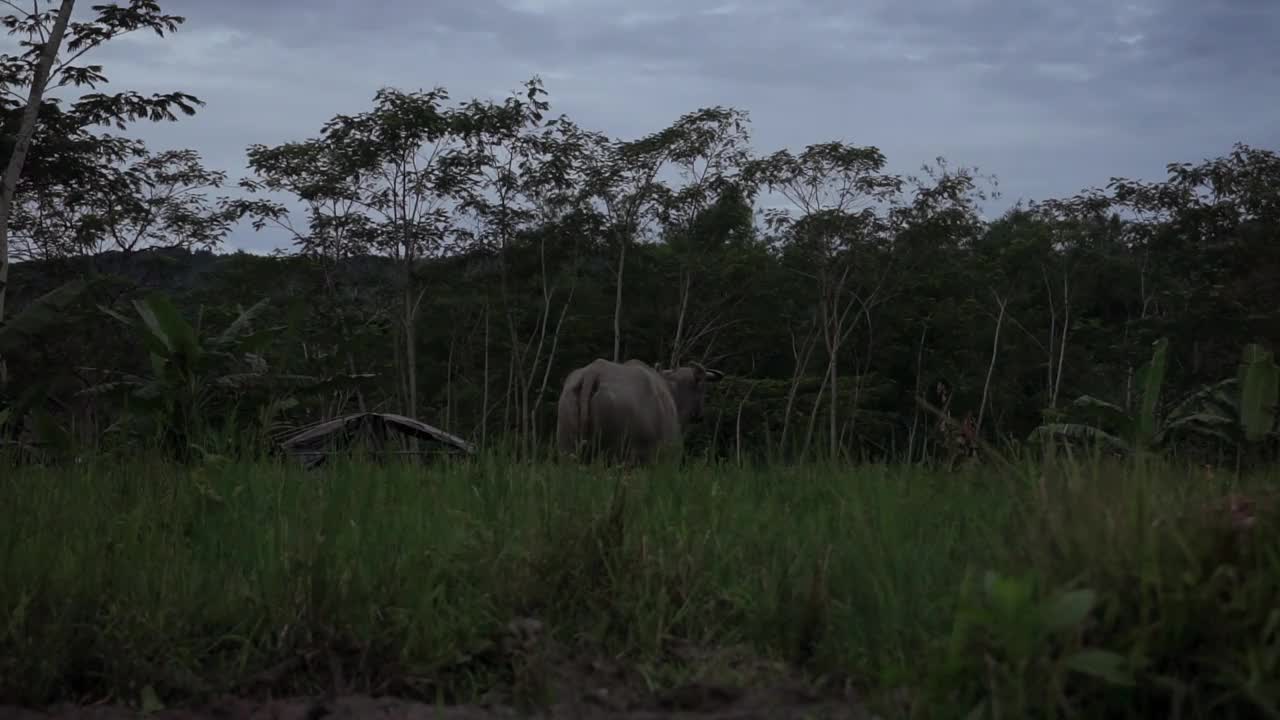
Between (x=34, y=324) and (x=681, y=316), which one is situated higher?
(x=681, y=316)

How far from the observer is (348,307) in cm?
3544

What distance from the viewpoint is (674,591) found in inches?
163

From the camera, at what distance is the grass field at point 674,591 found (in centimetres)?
290

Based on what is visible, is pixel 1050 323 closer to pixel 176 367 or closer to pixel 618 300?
pixel 618 300

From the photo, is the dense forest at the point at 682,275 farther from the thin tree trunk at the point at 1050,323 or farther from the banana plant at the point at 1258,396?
the banana plant at the point at 1258,396

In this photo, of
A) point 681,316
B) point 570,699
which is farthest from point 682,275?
point 570,699

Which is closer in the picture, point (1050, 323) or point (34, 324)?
point (34, 324)

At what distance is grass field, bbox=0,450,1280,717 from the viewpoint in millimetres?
2896

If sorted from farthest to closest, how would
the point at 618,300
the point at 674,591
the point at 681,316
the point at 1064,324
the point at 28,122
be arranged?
the point at 1064,324
the point at 681,316
the point at 618,300
the point at 28,122
the point at 674,591

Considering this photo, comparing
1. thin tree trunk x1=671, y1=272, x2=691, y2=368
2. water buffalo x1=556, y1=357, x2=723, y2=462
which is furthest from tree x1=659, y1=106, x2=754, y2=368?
water buffalo x1=556, y1=357, x2=723, y2=462

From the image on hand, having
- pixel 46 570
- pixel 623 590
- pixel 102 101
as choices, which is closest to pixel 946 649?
pixel 623 590

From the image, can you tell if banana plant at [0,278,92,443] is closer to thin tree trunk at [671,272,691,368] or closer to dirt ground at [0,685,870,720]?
dirt ground at [0,685,870,720]

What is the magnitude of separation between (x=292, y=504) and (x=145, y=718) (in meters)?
1.96

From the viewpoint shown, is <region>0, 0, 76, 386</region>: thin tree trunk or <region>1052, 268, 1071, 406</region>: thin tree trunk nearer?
<region>0, 0, 76, 386</region>: thin tree trunk
